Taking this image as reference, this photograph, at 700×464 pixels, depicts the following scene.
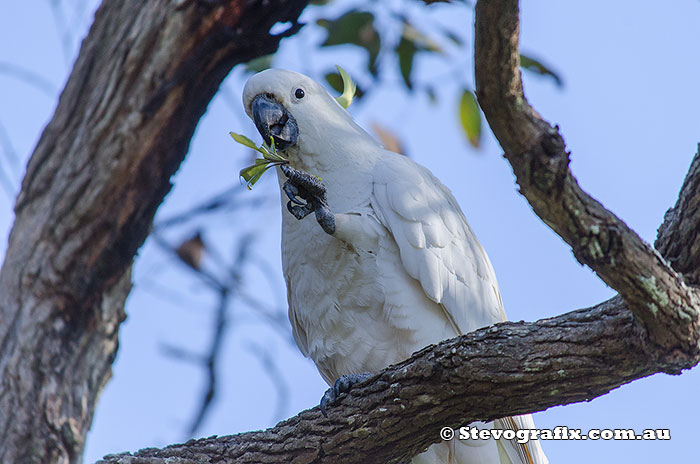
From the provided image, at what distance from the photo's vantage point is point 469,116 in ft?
13.1

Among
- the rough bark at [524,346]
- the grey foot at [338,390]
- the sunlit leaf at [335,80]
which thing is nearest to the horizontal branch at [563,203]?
the rough bark at [524,346]

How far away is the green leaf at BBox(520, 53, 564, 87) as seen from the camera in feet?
10.9

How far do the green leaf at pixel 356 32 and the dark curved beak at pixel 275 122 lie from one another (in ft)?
3.41

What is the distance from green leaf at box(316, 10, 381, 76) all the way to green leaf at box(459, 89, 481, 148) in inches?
21.9

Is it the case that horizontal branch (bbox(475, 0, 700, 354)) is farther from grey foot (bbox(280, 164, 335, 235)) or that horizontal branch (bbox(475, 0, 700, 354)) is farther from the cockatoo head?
the cockatoo head

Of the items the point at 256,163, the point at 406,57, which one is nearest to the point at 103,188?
the point at 256,163

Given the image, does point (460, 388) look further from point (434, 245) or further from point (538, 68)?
point (538, 68)

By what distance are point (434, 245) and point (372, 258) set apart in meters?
0.21

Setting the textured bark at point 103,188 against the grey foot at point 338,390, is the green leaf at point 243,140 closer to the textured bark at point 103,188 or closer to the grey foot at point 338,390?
the grey foot at point 338,390

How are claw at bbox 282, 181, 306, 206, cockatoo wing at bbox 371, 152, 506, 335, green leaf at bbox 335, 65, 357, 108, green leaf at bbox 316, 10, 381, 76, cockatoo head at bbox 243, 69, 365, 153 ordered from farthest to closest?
green leaf at bbox 316, 10, 381, 76 → green leaf at bbox 335, 65, 357, 108 → cockatoo head at bbox 243, 69, 365, 153 → cockatoo wing at bbox 371, 152, 506, 335 → claw at bbox 282, 181, 306, 206

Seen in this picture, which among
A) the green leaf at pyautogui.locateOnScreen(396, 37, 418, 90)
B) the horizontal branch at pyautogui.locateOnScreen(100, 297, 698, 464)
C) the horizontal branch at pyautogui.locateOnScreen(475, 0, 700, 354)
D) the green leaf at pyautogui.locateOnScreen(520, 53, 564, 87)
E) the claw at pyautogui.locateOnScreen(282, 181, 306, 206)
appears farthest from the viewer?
the green leaf at pyautogui.locateOnScreen(396, 37, 418, 90)

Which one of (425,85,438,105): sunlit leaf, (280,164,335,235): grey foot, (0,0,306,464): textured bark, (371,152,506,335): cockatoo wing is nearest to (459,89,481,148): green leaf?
(425,85,438,105): sunlit leaf

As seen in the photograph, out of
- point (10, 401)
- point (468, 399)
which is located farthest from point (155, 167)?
point (468, 399)

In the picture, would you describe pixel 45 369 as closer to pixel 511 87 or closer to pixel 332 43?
pixel 332 43
